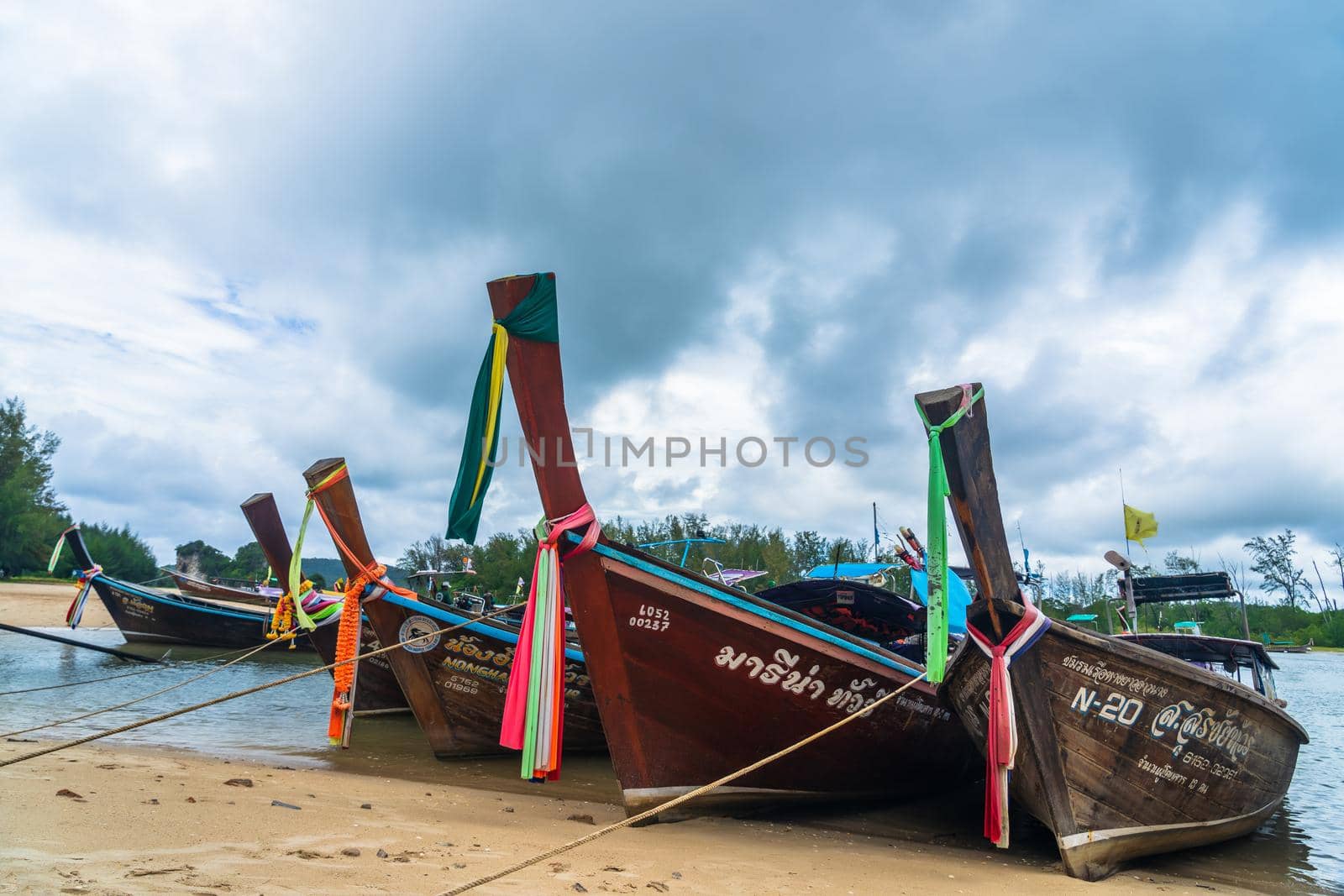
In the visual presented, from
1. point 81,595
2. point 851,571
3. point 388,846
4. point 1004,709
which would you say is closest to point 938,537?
point 1004,709

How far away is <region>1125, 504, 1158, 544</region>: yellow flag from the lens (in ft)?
35.7

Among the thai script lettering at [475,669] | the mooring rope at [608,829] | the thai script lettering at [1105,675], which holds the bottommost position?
the mooring rope at [608,829]

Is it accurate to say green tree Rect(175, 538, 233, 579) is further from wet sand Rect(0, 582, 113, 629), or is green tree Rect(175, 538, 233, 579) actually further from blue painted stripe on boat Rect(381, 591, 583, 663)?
blue painted stripe on boat Rect(381, 591, 583, 663)

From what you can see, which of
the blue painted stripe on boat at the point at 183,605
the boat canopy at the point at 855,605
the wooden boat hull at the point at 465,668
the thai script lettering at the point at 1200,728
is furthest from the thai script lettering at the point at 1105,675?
the blue painted stripe on boat at the point at 183,605

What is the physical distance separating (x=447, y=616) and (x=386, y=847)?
14.3ft

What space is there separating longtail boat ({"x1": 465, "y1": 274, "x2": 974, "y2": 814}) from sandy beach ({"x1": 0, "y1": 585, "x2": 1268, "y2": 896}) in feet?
1.37

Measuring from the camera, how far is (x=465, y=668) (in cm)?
893

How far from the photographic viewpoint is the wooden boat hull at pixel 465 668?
8.75 meters

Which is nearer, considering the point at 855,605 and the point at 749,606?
the point at 749,606

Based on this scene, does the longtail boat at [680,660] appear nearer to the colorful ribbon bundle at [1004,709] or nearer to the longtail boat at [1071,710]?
the longtail boat at [1071,710]

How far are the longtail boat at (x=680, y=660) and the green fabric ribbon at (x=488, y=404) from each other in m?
0.01

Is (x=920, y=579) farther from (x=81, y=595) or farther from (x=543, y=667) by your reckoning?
(x=81, y=595)

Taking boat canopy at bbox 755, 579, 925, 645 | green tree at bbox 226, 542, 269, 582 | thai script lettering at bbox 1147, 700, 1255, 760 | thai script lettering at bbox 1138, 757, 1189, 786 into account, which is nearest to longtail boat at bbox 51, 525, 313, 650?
boat canopy at bbox 755, 579, 925, 645

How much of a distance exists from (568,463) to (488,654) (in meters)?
4.41
